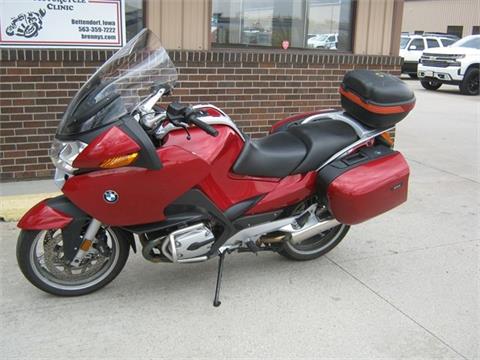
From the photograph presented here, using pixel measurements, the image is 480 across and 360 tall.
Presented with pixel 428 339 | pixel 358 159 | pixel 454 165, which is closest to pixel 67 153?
pixel 358 159

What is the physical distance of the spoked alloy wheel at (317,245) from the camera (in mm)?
4035

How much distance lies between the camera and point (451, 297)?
363 cm

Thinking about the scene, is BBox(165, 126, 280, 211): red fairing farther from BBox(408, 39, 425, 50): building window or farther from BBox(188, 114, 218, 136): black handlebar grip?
BBox(408, 39, 425, 50): building window

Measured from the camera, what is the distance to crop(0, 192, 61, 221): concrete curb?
15.5 feet

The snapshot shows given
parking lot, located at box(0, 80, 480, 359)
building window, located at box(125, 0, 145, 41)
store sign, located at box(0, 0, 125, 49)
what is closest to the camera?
parking lot, located at box(0, 80, 480, 359)

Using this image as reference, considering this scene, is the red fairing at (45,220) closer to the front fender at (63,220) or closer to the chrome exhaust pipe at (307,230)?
the front fender at (63,220)

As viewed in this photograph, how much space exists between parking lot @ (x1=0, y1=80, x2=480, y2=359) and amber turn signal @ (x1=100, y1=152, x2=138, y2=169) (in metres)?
0.90

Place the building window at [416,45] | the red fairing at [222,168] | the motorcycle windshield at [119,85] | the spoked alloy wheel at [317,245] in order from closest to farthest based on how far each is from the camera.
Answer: the motorcycle windshield at [119,85]
the red fairing at [222,168]
the spoked alloy wheel at [317,245]
the building window at [416,45]

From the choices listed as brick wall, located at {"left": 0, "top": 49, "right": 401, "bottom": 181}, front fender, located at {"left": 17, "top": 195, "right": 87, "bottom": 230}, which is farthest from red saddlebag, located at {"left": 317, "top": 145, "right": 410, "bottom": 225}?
brick wall, located at {"left": 0, "top": 49, "right": 401, "bottom": 181}

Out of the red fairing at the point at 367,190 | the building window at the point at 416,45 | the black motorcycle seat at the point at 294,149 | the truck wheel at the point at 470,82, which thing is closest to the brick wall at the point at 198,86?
the black motorcycle seat at the point at 294,149

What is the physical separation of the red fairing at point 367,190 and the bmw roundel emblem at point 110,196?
1.37m

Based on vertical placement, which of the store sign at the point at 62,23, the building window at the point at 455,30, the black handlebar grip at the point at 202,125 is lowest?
the black handlebar grip at the point at 202,125

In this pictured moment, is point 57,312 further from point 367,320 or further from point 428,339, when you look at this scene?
point 428,339

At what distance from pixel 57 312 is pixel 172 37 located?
3.57m
